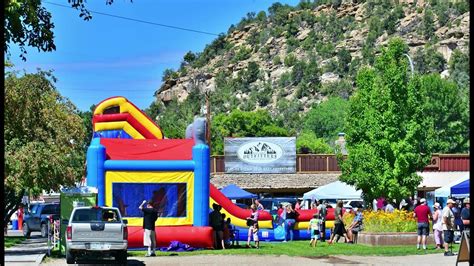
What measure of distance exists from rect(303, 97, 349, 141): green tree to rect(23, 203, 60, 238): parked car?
259ft

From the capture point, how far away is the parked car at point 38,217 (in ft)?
160

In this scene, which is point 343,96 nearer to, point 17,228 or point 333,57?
point 333,57

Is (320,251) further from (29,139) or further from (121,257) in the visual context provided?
(29,139)

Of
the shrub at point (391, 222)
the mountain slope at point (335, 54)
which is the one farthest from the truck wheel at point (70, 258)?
the mountain slope at point (335, 54)

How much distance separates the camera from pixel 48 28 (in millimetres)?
19578

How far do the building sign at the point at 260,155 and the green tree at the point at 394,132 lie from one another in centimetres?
2556

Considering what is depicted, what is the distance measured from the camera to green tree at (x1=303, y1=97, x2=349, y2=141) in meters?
129

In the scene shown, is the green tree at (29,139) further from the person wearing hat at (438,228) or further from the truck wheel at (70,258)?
the person wearing hat at (438,228)

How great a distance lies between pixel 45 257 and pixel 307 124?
346 ft

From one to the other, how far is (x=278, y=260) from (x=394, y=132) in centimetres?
1841

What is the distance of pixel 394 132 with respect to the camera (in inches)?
1743

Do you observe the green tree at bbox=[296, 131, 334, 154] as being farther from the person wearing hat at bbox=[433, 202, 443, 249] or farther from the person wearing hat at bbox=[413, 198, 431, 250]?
the person wearing hat at bbox=[413, 198, 431, 250]

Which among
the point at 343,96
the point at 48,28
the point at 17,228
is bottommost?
the point at 17,228

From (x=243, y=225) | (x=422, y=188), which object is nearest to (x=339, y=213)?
(x=243, y=225)
